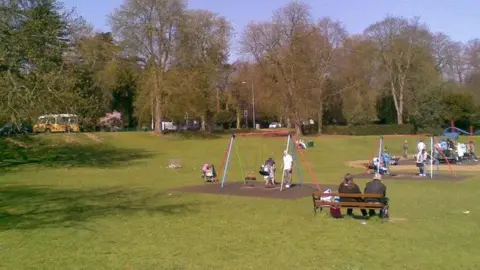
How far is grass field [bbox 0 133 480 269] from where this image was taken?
9289 millimetres

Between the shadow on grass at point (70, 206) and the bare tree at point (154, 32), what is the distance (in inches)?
1384

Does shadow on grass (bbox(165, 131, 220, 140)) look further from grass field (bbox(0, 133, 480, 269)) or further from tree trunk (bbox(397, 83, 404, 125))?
grass field (bbox(0, 133, 480, 269))

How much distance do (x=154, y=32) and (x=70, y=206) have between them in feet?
136

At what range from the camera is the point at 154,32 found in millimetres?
55844

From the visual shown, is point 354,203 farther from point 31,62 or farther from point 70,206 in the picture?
point 31,62

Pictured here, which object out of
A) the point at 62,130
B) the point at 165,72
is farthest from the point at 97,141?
the point at 165,72

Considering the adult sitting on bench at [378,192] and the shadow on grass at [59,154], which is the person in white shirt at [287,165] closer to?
the adult sitting on bench at [378,192]

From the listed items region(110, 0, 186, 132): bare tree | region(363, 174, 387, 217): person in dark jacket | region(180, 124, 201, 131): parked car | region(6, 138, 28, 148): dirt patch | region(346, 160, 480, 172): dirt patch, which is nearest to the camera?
region(363, 174, 387, 217): person in dark jacket

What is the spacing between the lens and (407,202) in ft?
56.8

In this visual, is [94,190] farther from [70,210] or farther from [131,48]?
[131,48]

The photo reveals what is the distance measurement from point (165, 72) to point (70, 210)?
141 ft

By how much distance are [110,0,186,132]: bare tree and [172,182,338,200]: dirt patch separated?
3369cm

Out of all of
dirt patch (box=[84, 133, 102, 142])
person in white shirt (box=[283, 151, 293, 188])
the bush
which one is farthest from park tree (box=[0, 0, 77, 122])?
the bush

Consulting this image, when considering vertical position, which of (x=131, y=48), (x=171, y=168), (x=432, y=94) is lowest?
(x=171, y=168)
